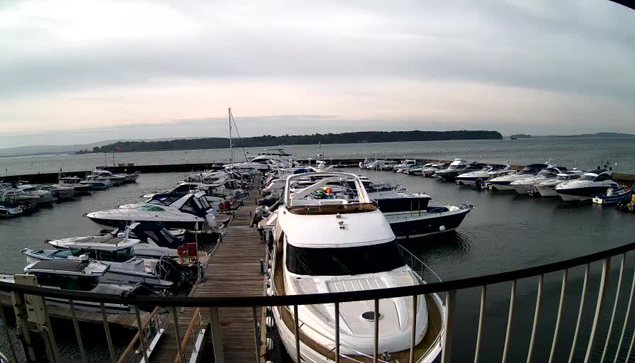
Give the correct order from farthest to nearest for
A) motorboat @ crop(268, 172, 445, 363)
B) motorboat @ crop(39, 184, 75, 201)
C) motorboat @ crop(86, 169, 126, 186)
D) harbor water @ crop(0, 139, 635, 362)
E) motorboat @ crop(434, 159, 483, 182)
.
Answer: motorboat @ crop(86, 169, 126, 186) < motorboat @ crop(434, 159, 483, 182) < motorboat @ crop(39, 184, 75, 201) < harbor water @ crop(0, 139, 635, 362) < motorboat @ crop(268, 172, 445, 363)

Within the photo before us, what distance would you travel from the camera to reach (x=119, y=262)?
12273 mm

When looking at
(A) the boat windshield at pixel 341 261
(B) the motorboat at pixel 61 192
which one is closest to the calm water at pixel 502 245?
(B) the motorboat at pixel 61 192

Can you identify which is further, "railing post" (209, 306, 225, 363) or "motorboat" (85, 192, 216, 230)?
"motorboat" (85, 192, 216, 230)

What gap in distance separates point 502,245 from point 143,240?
17.8 metres

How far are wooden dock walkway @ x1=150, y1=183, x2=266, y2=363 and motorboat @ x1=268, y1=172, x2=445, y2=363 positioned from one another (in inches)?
41.0

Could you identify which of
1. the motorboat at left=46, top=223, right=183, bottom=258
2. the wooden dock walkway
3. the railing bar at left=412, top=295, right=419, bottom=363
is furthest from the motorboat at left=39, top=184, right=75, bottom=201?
the railing bar at left=412, top=295, right=419, bottom=363

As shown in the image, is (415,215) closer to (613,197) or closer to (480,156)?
(613,197)

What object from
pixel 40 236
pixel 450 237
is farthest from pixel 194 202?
pixel 450 237

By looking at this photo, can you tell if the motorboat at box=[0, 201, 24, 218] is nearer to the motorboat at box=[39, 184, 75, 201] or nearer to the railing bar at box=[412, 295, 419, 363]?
the motorboat at box=[39, 184, 75, 201]

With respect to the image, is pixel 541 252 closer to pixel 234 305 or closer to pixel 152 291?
pixel 152 291

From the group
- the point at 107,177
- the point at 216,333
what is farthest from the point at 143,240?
the point at 107,177

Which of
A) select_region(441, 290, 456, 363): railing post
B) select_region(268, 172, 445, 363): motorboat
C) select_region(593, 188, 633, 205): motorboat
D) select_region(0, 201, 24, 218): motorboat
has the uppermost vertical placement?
select_region(441, 290, 456, 363): railing post

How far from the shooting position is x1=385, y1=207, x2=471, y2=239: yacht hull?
1841 cm

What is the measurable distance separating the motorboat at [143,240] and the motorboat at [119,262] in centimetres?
68
